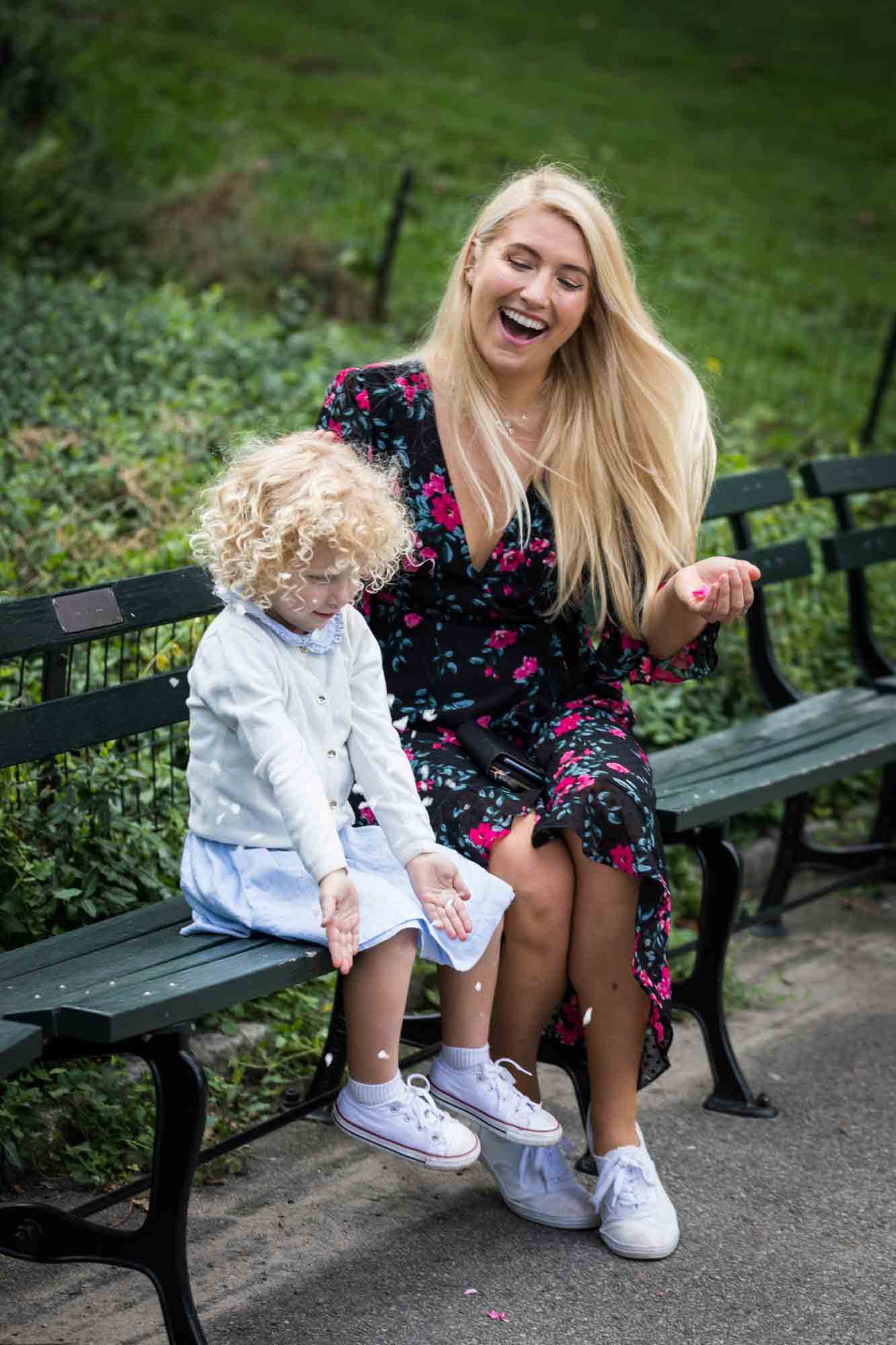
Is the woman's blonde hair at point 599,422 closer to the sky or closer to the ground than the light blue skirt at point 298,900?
closer to the sky

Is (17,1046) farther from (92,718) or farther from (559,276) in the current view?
(559,276)

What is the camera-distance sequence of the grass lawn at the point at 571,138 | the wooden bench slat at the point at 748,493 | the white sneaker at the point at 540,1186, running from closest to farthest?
the white sneaker at the point at 540,1186 → the wooden bench slat at the point at 748,493 → the grass lawn at the point at 571,138

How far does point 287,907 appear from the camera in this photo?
260cm

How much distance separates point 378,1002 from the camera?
8.45 feet

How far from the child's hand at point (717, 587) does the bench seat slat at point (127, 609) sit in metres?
0.90

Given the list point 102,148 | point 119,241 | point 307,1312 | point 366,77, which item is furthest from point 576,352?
point 366,77

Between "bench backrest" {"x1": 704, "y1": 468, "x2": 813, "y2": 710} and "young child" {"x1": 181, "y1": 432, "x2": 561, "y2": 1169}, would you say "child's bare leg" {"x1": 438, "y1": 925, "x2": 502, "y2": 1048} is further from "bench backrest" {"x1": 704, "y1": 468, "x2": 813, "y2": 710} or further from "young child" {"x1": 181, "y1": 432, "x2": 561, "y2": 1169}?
"bench backrest" {"x1": 704, "y1": 468, "x2": 813, "y2": 710}

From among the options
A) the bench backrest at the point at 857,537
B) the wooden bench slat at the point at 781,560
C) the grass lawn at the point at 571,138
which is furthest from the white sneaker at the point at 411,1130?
the bench backrest at the point at 857,537

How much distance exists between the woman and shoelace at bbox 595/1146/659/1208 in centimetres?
2

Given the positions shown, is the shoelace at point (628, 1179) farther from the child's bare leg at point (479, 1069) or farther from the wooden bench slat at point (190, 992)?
the wooden bench slat at point (190, 992)

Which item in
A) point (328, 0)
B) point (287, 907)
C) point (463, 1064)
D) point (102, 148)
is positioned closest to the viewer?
point (287, 907)

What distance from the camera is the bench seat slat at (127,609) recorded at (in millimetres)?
2680

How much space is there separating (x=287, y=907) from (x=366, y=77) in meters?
15.7

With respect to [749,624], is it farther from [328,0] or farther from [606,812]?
[328,0]
